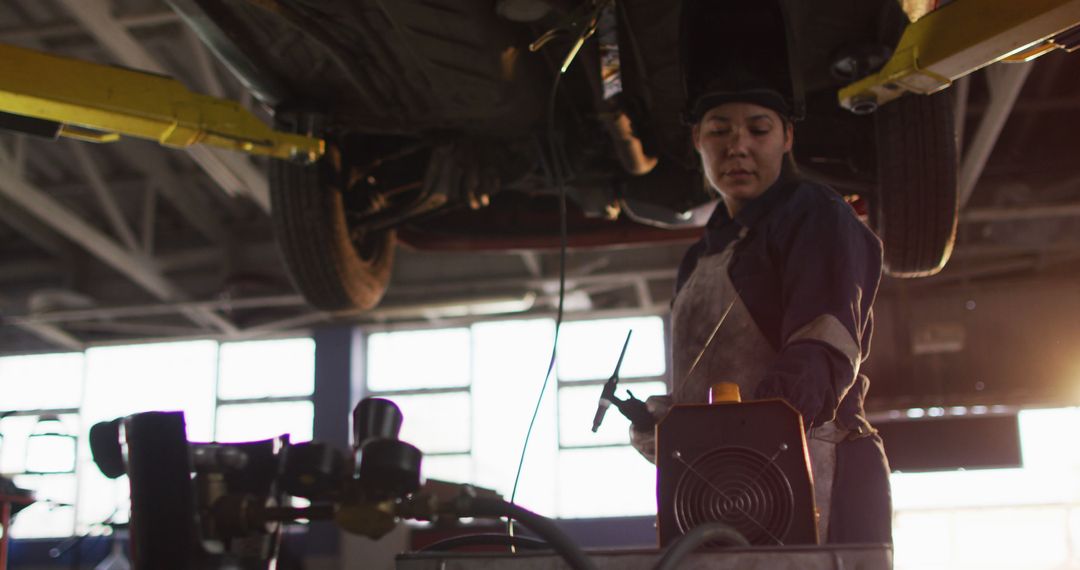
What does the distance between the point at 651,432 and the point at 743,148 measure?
0.56 metres

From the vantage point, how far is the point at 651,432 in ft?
5.43

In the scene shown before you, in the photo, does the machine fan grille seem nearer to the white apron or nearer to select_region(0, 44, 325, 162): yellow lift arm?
the white apron

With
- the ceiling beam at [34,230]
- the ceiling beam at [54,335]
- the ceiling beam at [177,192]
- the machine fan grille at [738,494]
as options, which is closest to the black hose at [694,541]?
the machine fan grille at [738,494]

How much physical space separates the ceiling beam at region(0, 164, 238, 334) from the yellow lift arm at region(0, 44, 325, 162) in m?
7.43

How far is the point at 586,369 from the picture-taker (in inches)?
516

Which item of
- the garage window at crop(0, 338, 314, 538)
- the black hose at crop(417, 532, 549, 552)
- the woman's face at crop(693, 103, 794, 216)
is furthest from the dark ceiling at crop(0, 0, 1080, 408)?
the black hose at crop(417, 532, 549, 552)

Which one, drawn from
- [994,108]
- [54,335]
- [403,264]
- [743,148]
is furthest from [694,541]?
[54,335]

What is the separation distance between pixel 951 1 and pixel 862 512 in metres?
1.31

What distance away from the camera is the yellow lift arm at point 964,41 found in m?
2.17

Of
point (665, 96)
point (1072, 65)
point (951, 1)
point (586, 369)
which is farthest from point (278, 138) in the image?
point (586, 369)

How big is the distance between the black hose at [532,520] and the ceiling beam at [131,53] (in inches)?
241

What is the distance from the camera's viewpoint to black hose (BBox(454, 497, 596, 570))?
86 centimetres

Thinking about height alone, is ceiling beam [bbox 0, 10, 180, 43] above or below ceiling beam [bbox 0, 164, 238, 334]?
above

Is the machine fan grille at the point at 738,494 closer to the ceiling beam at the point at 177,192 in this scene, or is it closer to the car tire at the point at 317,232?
the car tire at the point at 317,232
